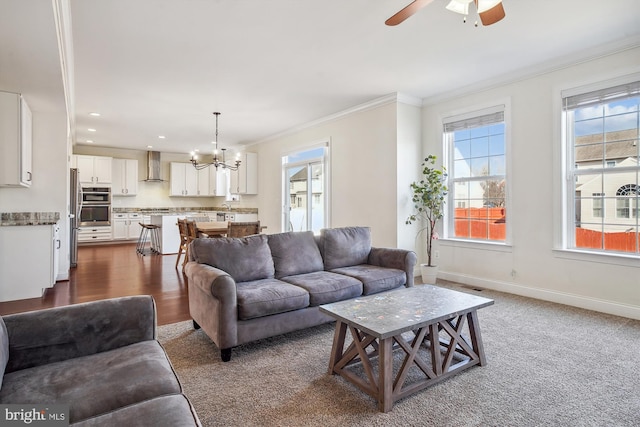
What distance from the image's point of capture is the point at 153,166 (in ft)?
31.8

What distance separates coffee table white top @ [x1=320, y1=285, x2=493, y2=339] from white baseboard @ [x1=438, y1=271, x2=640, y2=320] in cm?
206

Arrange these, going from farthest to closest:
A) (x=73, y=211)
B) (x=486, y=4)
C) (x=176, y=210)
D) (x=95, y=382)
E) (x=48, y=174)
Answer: (x=176, y=210) < (x=73, y=211) < (x=48, y=174) < (x=486, y=4) < (x=95, y=382)

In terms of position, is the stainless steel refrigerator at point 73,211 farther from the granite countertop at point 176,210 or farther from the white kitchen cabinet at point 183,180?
the white kitchen cabinet at point 183,180

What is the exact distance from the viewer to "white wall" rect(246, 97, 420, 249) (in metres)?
4.95

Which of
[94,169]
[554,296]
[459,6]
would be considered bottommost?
[554,296]

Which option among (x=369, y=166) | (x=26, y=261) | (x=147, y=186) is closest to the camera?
(x=26, y=261)

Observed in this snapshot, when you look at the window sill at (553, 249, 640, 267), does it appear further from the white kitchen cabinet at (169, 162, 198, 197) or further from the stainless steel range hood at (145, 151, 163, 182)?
the stainless steel range hood at (145, 151, 163, 182)

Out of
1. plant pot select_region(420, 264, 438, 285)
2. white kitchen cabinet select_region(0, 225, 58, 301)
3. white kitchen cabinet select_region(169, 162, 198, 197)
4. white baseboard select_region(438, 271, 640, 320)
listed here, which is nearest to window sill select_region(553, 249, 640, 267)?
white baseboard select_region(438, 271, 640, 320)

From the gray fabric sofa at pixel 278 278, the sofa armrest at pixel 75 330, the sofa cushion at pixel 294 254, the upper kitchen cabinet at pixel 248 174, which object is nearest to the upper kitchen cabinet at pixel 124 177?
the upper kitchen cabinet at pixel 248 174

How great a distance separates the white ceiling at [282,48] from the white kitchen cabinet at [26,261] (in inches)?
63.5

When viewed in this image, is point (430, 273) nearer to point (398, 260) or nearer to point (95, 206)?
point (398, 260)

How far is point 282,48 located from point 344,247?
212 centimetres

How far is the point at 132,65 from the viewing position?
152 inches

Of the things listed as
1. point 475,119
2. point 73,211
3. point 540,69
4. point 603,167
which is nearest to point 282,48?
point 475,119
